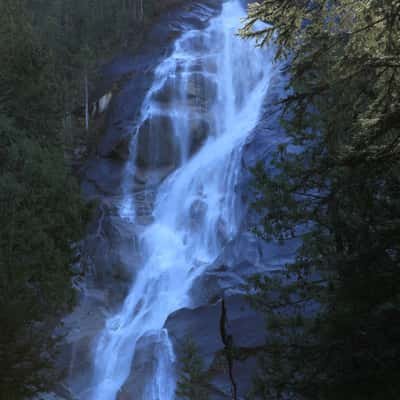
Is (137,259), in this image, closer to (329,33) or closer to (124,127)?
(124,127)

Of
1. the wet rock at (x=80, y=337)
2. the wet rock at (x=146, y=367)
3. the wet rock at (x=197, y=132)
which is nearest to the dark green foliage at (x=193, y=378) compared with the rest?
the wet rock at (x=146, y=367)

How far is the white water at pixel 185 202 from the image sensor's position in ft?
45.4

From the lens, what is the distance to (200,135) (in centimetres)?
2414

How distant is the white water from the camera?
13.8m

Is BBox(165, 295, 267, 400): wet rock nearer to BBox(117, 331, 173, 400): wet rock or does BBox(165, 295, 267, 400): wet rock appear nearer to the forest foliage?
BBox(117, 331, 173, 400): wet rock

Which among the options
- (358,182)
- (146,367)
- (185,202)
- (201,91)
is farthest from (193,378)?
(201,91)

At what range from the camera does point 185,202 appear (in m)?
20.1

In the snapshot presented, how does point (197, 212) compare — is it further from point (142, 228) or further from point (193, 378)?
point (193, 378)

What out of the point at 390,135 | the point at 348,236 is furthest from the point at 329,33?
the point at 348,236

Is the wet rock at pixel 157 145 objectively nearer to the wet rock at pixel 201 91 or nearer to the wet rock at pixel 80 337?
the wet rock at pixel 201 91

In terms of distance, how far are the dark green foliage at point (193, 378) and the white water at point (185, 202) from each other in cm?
291

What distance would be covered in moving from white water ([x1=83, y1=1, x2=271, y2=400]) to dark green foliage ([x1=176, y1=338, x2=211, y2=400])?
2.91 m

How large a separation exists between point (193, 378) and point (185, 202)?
13.1 meters

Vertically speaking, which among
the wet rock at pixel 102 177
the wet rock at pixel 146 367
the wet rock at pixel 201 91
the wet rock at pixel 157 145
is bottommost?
the wet rock at pixel 146 367
